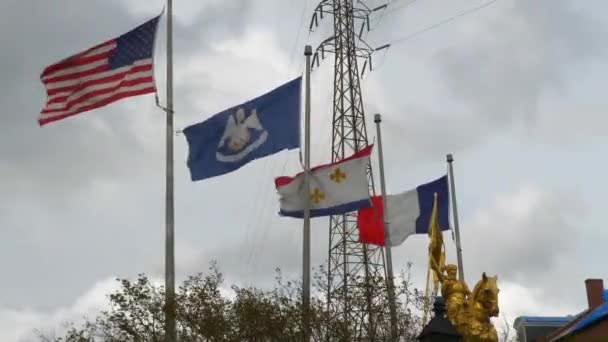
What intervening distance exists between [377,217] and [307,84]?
6794 mm

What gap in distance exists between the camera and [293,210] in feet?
92.2

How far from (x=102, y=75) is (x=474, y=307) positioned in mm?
11877

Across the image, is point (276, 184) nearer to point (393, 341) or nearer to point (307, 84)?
point (307, 84)

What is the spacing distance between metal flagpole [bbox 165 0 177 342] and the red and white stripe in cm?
62

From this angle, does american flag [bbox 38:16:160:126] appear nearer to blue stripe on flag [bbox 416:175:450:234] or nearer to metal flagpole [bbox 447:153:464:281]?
blue stripe on flag [bbox 416:175:450:234]

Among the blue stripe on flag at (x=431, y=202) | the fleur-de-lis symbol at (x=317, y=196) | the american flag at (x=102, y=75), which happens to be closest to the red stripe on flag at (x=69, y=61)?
the american flag at (x=102, y=75)

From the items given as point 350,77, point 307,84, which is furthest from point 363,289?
point 350,77

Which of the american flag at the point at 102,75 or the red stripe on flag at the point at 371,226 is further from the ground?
the american flag at the point at 102,75

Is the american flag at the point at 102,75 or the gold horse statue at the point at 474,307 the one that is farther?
the american flag at the point at 102,75

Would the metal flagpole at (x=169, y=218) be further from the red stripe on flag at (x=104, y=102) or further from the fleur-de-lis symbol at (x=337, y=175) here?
the fleur-de-lis symbol at (x=337, y=175)

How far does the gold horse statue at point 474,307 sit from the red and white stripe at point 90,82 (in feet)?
32.9

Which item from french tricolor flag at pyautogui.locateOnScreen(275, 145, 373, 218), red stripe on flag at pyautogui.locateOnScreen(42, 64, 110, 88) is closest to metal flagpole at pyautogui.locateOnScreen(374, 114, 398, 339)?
french tricolor flag at pyautogui.locateOnScreen(275, 145, 373, 218)

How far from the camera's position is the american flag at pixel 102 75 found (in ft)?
83.6

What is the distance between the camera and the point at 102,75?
84.3ft
